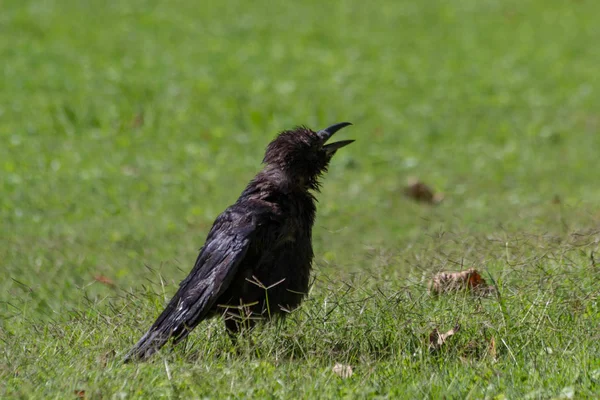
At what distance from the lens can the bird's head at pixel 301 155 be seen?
6.33 m

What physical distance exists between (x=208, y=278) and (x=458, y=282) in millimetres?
1496

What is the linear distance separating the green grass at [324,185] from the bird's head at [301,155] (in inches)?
20.5

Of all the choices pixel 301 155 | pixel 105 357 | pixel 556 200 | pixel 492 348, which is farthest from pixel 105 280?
pixel 556 200

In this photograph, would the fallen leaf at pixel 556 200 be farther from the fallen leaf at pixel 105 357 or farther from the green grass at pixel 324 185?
the fallen leaf at pixel 105 357

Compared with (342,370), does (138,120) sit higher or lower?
higher

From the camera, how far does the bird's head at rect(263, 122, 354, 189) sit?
633cm

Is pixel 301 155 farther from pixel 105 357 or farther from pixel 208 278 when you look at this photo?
pixel 105 357

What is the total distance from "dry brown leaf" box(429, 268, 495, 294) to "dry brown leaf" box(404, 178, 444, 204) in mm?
5848

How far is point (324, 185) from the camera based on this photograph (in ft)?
40.7

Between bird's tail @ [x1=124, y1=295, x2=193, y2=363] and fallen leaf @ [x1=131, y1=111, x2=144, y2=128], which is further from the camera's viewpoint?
fallen leaf @ [x1=131, y1=111, x2=144, y2=128]

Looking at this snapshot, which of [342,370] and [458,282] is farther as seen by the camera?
[458,282]

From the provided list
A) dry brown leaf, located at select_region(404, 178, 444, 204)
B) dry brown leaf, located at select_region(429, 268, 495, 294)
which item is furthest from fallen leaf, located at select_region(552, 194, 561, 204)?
dry brown leaf, located at select_region(429, 268, 495, 294)

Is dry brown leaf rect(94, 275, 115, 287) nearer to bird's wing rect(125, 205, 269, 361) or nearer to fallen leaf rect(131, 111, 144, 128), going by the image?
→ bird's wing rect(125, 205, 269, 361)

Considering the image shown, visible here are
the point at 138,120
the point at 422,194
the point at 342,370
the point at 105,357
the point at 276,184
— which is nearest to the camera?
the point at 342,370
